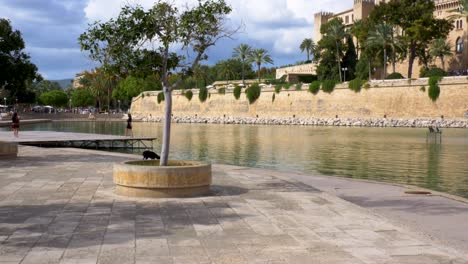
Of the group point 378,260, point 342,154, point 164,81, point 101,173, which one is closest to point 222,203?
point 164,81

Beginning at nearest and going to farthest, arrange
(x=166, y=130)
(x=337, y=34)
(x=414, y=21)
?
(x=166, y=130) → (x=414, y=21) → (x=337, y=34)

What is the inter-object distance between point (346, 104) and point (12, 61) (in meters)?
48.0

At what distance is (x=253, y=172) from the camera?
1472cm

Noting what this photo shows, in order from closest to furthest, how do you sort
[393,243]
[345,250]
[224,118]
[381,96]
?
[345,250], [393,243], [381,96], [224,118]

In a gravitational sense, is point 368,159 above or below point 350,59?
below

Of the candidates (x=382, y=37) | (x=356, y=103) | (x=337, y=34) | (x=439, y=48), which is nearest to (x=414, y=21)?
(x=382, y=37)

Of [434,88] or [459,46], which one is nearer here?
[434,88]

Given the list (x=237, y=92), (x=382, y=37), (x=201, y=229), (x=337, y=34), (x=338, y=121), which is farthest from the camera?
(x=237, y=92)

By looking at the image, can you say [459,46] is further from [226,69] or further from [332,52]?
[226,69]

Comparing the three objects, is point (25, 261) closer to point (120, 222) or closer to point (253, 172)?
point (120, 222)

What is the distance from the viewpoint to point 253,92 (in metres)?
74.4

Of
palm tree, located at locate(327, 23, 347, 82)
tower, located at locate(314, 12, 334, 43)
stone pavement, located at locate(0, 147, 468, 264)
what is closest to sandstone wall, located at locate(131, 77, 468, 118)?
palm tree, located at locate(327, 23, 347, 82)

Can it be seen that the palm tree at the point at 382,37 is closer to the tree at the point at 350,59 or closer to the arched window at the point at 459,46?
the tree at the point at 350,59

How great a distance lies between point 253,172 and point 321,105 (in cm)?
5194
